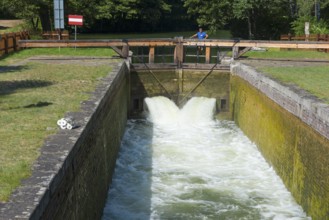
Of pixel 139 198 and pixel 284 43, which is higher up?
Result: pixel 284 43

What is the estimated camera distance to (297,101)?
969 centimetres

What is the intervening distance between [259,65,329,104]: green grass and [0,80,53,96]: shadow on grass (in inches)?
250

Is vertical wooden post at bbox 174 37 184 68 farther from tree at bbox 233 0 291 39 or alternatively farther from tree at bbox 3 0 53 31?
tree at bbox 233 0 291 39

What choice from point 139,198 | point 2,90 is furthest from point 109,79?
point 139,198

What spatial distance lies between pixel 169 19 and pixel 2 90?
6031cm

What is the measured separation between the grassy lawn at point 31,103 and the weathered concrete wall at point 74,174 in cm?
20

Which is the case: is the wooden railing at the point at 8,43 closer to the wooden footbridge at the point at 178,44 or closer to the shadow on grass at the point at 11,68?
the wooden footbridge at the point at 178,44

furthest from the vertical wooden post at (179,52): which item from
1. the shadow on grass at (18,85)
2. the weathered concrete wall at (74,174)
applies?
the weathered concrete wall at (74,174)

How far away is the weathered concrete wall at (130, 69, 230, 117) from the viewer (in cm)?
1855

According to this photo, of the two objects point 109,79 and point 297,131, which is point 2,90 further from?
point 297,131

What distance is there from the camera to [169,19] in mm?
69625

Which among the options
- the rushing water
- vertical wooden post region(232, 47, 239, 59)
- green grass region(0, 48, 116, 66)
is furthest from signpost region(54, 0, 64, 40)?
vertical wooden post region(232, 47, 239, 59)

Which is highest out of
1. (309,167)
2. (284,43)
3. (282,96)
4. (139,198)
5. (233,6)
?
(233,6)

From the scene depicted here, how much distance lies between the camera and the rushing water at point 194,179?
923cm
